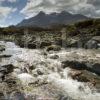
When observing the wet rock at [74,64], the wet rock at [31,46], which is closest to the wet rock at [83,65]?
the wet rock at [74,64]

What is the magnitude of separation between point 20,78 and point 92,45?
20.7 m

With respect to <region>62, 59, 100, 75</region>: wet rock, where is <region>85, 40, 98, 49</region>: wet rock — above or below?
above

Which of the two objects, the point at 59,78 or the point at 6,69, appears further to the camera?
the point at 6,69

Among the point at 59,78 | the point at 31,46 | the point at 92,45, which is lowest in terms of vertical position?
the point at 59,78

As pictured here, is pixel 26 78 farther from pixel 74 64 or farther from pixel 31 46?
pixel 31 46

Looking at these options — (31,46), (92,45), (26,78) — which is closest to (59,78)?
(26,78)

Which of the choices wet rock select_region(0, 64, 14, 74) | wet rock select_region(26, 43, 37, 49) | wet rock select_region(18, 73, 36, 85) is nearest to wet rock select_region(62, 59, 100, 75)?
wet rock select_region(18, 73, 36, 85)

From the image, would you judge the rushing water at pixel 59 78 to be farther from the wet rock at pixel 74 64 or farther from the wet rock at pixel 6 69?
the wet rock at pixel 74 64

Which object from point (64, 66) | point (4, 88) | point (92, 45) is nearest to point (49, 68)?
point (64, 66)

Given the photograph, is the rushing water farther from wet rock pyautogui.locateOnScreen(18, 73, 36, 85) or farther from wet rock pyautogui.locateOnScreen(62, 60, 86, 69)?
wet rock pyautogui.locateOnScreen(62, 60, 86, 69)

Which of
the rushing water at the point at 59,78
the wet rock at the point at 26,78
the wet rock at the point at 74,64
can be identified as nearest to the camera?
the rushing water at the point at 59,78

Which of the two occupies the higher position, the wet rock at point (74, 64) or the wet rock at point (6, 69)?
the wet rock at point (74, 64)

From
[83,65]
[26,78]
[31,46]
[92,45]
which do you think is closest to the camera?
[26,78]

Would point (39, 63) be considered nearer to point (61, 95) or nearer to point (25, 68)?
point (25, 68)
